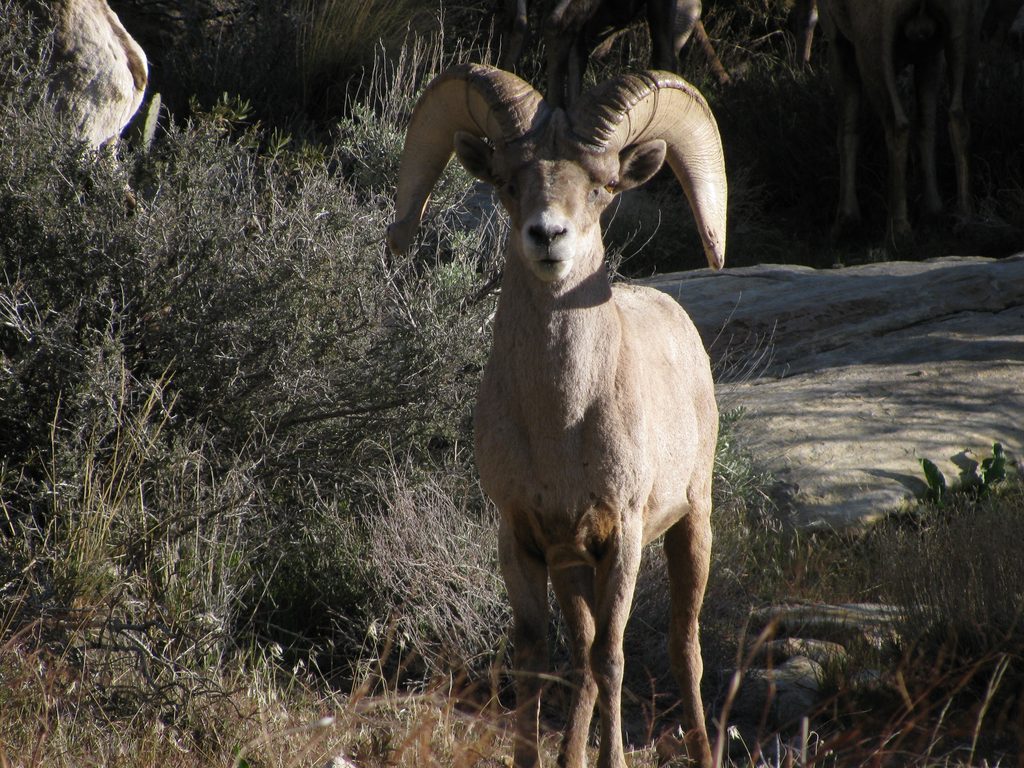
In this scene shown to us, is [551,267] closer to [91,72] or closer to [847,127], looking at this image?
[91,72]

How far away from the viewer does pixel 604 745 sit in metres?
3.97

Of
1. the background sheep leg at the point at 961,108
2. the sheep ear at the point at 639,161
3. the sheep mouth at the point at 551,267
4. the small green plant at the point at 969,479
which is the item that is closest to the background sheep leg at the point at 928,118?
the background sheep leg at the point at 961,108

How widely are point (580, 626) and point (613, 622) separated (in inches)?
14.1

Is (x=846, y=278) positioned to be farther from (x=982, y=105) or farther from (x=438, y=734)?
(x=438, y=734)

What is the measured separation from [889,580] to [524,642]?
2.40 m

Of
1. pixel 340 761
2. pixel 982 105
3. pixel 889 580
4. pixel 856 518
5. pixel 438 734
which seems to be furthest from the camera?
pixel 982 105

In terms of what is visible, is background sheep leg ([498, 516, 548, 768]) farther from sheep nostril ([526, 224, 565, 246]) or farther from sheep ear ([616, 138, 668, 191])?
sheep ear ([616, 138, 668, 191])

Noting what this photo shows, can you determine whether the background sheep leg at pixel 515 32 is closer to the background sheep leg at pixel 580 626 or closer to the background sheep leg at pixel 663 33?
the background sheep leg at pixel 663 33

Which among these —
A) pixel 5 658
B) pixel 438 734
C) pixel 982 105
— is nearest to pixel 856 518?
pixel 438 734

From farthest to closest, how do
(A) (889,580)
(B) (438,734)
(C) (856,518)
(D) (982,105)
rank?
(D) (982,105) → (C) (856,518) → (A) (889,580) → (B) (438,734)

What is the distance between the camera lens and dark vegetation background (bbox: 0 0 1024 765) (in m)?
4.45

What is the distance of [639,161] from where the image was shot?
4.21 m

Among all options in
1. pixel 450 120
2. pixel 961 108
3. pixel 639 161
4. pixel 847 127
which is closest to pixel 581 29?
pixel 847 127

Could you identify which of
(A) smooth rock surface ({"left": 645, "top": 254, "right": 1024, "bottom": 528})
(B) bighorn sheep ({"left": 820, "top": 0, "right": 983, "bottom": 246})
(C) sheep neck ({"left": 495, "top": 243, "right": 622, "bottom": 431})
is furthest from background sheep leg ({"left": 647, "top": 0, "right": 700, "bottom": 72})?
(C) sheep neck ({"left": 495, "top": 243, "right": 622, "bottom": 431})
